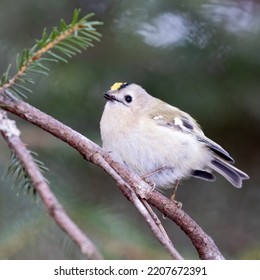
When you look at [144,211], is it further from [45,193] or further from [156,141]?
[156,141]

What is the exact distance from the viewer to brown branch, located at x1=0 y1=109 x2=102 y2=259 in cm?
63

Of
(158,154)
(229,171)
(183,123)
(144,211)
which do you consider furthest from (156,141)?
(144,211)

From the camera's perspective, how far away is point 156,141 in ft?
5.21

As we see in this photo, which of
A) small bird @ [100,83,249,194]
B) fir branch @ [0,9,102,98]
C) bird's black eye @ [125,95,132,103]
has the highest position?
fir branch @ [0,9,102,98]

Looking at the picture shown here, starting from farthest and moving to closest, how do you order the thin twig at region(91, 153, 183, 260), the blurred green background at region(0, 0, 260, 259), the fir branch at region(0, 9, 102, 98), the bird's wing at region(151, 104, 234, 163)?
the blurred green background at region(0, 0, 260, 259) → the bird's wing at region(151, 104, 234, 163) → the fir branch at region(0, 9, 102, 98) → the thin twig at region(91, 153, 183, 260)

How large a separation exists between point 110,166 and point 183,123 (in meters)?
0.82

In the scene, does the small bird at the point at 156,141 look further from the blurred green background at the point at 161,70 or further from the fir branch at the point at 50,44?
the fir branch at the point at 50,44

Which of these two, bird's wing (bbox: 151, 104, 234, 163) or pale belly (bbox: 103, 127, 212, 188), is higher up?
bird's wing (bbox: 151, 104, 234, 163)

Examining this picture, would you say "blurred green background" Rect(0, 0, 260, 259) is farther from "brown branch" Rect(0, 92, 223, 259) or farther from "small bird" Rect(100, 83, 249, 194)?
"brown branch" Rect(0, 92, 223, 259)

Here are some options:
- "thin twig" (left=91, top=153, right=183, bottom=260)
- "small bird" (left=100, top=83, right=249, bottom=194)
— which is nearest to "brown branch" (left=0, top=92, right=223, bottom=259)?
"thin twig" (left=91, top=153, right=183, bottom=260)

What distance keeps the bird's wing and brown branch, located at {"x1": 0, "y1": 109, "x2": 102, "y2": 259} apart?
894mm

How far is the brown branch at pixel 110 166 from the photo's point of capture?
34.4 inches

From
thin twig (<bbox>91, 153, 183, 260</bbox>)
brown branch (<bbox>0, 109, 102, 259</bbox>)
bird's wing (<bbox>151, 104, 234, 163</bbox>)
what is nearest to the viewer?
brown branch (<bbox>0, 109, 102, 259</bbox>)
